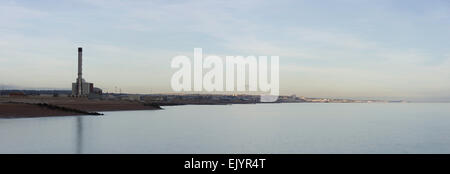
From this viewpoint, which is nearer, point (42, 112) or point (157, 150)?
point (157, 150)

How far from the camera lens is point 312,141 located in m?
34.1

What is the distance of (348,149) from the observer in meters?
29.3

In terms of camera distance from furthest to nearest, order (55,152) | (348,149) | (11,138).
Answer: (11,138), (348,149), (55,152)
